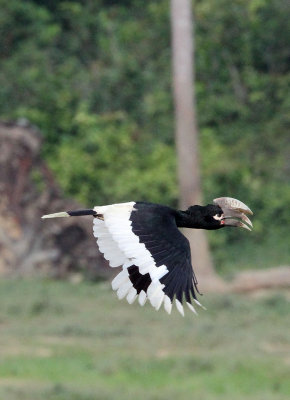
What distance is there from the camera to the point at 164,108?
1611 cm

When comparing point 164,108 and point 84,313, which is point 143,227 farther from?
point 164,108

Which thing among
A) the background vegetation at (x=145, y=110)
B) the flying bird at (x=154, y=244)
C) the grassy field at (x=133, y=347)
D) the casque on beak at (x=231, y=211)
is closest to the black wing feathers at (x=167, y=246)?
the flying bird at (x=154, y=244)

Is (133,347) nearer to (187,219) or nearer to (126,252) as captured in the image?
(187,219)

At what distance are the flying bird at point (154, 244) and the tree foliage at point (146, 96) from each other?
9436 mm

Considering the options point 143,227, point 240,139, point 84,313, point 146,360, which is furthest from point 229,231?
point 143,227

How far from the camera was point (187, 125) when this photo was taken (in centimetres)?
1341

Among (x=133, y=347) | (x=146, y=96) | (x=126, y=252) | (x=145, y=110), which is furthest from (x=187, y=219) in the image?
(x=146, y=96)

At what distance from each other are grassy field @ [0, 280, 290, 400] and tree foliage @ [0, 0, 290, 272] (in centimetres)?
277

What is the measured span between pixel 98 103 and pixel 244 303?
554 cm

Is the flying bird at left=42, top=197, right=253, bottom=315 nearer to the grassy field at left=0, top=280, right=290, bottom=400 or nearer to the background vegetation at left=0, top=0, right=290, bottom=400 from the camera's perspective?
the grassy field at left=0, top=280, right=290, bottom=400

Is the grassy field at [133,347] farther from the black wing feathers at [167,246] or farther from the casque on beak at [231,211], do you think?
the black wing feathers at [167,246]

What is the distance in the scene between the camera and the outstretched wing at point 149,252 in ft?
16.1

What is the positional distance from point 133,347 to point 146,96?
6.80 meters

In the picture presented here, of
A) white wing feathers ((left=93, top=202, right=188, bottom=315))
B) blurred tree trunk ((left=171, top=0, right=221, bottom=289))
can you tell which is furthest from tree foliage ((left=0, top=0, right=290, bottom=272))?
white wing feathers ((left=93, top=202, right=188, bottom=315))
